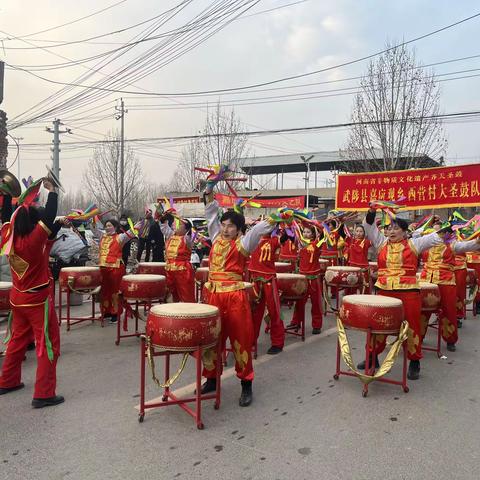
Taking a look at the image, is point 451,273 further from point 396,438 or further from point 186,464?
point 186,464

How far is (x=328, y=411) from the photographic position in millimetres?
3449

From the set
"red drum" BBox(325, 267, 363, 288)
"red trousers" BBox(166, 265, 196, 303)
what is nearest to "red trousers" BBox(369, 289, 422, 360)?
"red drum" BBox(325, 267, 363, 288)

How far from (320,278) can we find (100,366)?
3.37 meters

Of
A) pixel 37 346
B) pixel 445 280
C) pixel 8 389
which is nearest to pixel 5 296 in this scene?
pixel 8 389

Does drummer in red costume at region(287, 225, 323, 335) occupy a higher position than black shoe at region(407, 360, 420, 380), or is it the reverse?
drummer in red costume at region(287, 225, 323, 335)

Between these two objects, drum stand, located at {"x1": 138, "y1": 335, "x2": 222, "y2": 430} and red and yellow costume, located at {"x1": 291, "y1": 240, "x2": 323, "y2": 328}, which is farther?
red and yellow costume, located at {"x1": 291, "y1": 240, "x2": 323, "y2": 328}

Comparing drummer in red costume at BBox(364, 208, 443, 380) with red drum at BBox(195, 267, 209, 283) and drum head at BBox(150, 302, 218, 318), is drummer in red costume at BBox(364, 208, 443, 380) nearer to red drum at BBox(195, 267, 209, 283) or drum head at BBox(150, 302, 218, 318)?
drum head at BBox(150, 302, 218, 318)

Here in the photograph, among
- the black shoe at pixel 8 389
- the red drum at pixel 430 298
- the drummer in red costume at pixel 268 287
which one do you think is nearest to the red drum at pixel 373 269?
the red drum at pixel 430 298

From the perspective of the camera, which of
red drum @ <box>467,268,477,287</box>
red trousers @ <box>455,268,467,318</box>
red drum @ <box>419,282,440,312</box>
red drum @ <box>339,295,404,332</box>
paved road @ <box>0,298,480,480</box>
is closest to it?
paved road @ <box>0,298,480,480</box>

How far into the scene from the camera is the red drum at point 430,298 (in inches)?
188

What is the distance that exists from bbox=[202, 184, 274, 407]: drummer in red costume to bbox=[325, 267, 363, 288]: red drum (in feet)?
9.75

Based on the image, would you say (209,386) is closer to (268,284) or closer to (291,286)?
(268,284)

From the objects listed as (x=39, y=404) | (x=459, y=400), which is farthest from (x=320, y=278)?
(x=39, y=404)

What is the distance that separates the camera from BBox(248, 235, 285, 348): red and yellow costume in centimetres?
512
